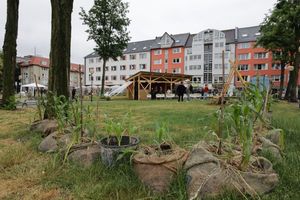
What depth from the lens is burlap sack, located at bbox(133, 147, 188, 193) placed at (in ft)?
8.64

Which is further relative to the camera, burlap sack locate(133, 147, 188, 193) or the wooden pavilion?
the wooden pavilion

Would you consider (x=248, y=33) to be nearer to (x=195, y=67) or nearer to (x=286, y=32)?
(x=195, y=67)

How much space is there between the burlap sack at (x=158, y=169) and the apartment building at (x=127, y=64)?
226 feet

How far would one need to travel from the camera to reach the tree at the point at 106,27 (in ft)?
119

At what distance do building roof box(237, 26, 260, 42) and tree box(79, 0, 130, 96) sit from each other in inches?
1395

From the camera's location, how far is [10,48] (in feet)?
38.2

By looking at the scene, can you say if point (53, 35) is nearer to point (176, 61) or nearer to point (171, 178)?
point (171, 178)

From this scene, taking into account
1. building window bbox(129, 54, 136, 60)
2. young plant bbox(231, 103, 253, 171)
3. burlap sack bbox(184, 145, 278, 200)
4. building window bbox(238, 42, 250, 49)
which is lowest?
burlap sack bbox(184, 145, 278, 200)

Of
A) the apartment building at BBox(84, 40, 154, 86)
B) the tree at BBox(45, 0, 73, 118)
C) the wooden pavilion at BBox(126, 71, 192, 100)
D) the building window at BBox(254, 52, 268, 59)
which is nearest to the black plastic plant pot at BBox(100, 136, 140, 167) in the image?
the tree at BBox(45, 0, 73, 118)

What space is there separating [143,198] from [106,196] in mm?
371

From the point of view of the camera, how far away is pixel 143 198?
2475 millimetres

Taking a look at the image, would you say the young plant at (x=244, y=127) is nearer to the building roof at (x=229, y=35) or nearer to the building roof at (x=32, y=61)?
the building roof at (x=229, y=35)

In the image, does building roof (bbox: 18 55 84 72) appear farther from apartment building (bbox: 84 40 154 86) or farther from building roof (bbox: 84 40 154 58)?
building roof (bbox: 84 40 154 58)

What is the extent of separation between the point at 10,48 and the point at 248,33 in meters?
60.2
